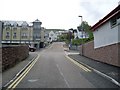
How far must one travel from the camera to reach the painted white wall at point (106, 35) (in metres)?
21.7

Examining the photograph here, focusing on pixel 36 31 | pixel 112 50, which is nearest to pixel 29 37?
pixel 36 31

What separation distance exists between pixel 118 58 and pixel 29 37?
250 feet

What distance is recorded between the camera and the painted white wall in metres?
21.7

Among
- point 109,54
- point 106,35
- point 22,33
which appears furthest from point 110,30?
point 22,33

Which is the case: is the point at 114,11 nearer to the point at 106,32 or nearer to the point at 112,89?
the point at 106,32

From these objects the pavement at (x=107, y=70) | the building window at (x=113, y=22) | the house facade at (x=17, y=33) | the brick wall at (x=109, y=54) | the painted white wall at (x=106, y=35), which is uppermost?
the house facade at (x=17, y=33)

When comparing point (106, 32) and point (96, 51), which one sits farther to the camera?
point (96, 51)

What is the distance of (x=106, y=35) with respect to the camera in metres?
25.2

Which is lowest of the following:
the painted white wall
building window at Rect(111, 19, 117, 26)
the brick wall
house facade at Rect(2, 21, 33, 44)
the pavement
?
the pavement

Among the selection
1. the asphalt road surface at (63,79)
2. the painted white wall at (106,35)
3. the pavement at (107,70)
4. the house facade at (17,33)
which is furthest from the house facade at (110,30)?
the house facade at (17,33)

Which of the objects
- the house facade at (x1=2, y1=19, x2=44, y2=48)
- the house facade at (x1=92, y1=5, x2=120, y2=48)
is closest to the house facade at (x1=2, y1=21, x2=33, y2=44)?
the house facade at (x1=2, y1=19, x2=44, y2=48)

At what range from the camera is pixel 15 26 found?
9556 cm

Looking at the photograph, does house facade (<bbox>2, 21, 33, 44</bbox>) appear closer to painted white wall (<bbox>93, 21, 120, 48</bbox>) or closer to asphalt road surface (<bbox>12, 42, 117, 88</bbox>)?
painted white wall (<bbox>93, 21, 120, 48</bbox>)

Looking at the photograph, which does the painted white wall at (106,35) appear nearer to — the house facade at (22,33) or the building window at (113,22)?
the building window at (113,22)
